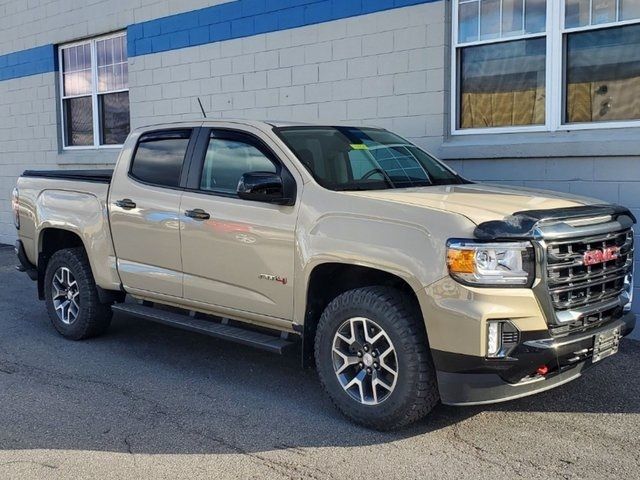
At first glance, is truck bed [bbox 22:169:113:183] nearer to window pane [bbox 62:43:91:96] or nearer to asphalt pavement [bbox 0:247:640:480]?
asphalt pavement [bbox 0:247:640:480]

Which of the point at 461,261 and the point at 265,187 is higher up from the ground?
the point at 265,187

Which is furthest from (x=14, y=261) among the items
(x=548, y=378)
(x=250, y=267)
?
(x=548, y=378)

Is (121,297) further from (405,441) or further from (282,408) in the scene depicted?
(405,441)

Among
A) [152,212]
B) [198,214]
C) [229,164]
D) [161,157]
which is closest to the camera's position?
[198,214]

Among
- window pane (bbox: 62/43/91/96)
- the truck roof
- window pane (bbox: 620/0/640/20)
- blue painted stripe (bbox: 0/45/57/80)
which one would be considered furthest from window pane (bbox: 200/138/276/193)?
blue painted stripe (bbox: 0/45/57/80)

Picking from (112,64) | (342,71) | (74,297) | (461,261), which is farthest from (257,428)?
(112,64)

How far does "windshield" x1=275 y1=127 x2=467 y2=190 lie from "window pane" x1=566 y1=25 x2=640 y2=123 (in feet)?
6.69

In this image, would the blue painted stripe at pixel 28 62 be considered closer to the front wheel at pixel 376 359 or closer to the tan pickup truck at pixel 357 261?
the tan pickup truck at pixel 357 261

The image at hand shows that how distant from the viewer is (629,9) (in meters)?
6.80

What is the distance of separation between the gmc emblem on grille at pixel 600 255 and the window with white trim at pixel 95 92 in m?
9.37

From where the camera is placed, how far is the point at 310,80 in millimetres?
9164

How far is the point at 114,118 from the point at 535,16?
7776mm

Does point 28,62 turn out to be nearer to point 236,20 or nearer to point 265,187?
point 236,20

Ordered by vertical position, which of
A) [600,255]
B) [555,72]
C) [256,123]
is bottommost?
[600,255]
